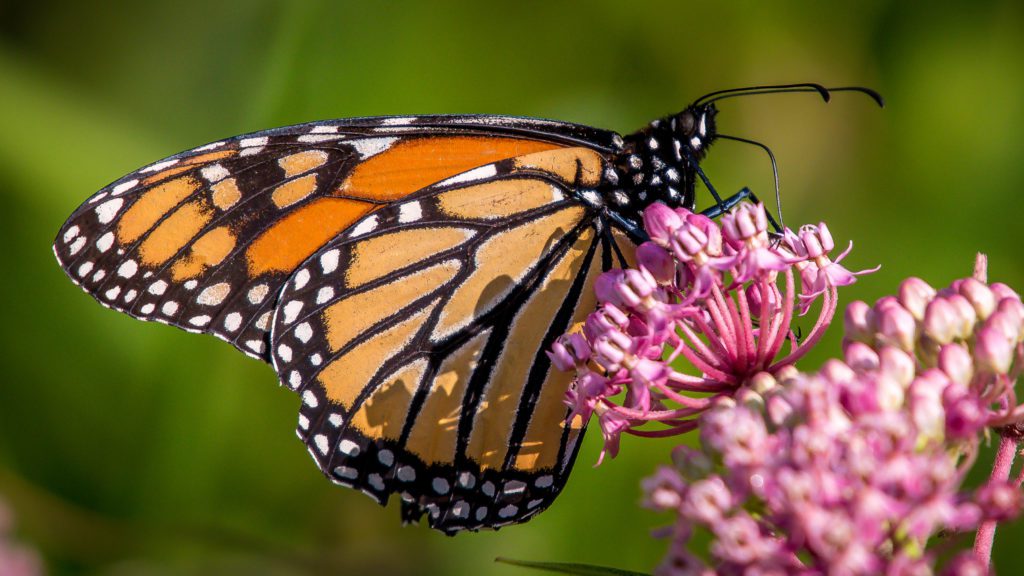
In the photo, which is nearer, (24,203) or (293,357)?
(293,357)

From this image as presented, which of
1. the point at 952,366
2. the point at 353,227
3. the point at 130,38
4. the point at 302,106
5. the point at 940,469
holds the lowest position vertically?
the point at 940,469

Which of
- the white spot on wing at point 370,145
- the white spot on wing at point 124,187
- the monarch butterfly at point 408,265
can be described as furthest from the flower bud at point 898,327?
the white spot on wing at point 124,187

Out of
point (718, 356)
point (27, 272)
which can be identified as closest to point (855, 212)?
point (718, 356)

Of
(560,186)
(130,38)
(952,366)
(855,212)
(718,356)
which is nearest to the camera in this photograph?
(952,366)

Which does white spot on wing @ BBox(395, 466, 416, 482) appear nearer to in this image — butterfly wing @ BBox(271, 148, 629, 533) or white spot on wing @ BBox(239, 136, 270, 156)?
butterfly wing @ BBox(271, 148, 629, 533)

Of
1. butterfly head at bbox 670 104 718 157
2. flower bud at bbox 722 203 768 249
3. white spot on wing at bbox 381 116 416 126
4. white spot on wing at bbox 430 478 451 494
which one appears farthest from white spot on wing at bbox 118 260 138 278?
flower bud at bbox 722 203 768 249

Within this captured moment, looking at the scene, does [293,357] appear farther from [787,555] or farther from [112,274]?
[787,555]
